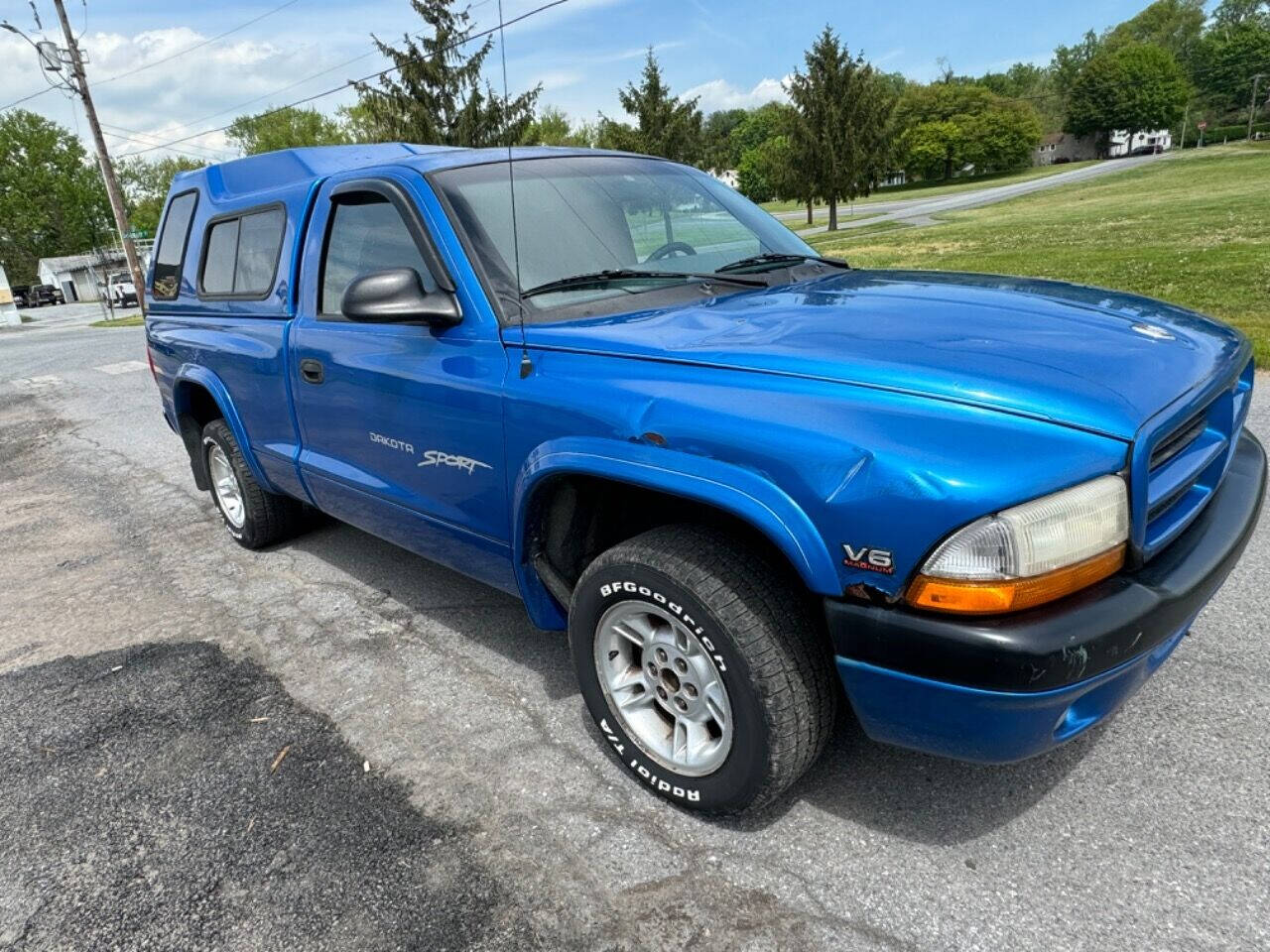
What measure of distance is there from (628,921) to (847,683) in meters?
0.77

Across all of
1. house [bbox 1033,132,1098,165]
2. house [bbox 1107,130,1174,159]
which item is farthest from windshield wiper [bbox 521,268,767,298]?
house [bbox 1107,130,1174,159]

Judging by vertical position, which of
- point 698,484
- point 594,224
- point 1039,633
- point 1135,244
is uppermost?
point 594,224

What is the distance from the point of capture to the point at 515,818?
7.82ft

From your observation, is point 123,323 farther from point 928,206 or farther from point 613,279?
point 928,206

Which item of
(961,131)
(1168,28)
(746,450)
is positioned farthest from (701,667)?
(1168,28)

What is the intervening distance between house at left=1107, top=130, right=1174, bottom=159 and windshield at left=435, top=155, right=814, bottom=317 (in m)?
109

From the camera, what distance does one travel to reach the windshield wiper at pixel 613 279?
2738mm

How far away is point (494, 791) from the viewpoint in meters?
2.51

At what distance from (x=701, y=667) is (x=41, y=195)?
337 ft

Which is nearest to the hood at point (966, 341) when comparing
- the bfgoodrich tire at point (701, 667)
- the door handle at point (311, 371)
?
the bfgoodrich tire at point (701, 667)

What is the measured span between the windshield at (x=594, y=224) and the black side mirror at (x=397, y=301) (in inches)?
7.4

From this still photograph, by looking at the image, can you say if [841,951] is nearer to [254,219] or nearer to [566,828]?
[566,828]

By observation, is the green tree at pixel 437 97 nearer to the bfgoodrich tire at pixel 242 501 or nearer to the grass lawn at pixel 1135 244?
the grass lawn at pixel 1135 244

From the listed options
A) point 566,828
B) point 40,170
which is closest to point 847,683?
point 566,828
